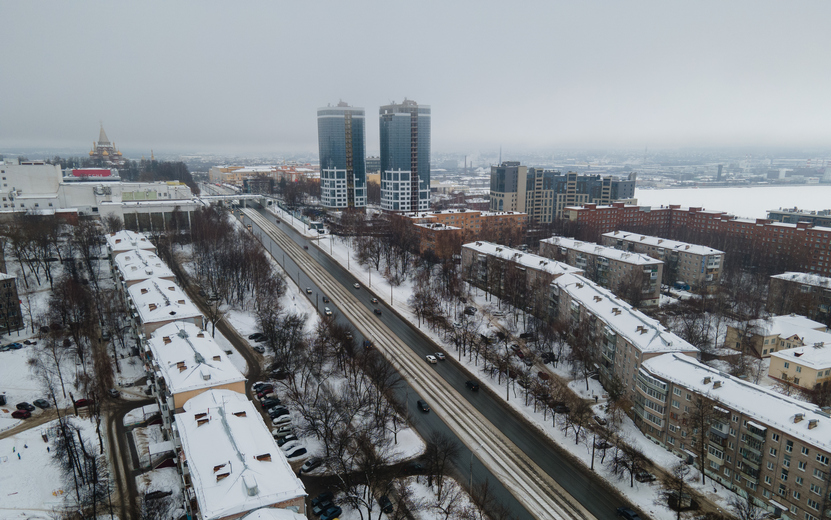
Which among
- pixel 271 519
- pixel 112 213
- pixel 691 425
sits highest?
pixel 112 213

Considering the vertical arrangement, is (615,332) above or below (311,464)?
above

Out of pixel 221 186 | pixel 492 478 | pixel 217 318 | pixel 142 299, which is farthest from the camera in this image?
pixel 221 186

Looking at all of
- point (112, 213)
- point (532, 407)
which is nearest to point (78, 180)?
point (112, 213)

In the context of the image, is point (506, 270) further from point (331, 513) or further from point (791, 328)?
point (331, 513)

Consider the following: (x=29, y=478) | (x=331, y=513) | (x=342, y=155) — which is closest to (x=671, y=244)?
(x=331, y=513)

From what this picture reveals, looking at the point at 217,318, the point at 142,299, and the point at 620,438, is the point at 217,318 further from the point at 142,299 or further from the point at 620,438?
the point at 620,438

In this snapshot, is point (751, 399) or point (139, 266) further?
point (139, 266)
